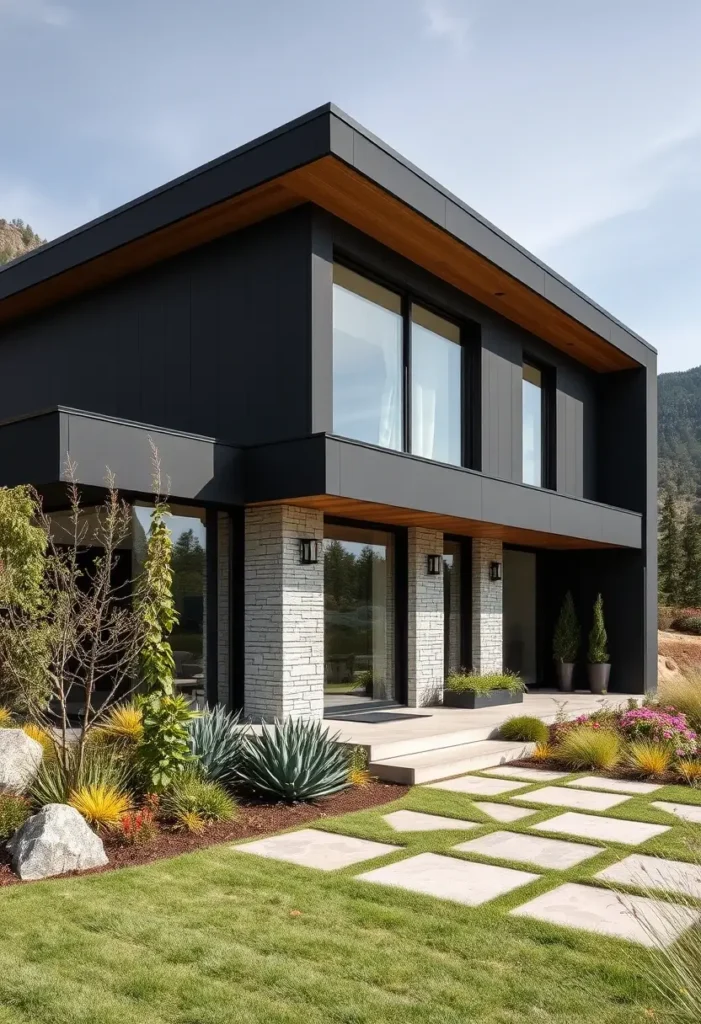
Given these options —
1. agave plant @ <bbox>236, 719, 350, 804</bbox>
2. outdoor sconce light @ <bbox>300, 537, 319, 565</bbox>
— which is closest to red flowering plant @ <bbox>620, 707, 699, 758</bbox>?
agave plant @ <bbox>236, 719, 350, 804</bbox>

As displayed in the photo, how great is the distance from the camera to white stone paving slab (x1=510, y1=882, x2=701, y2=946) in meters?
4.62

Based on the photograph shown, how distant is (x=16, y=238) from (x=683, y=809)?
110763 millimetres

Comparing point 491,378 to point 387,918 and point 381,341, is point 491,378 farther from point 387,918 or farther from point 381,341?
point 387,918

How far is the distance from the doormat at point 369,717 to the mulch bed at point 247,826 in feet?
7.82

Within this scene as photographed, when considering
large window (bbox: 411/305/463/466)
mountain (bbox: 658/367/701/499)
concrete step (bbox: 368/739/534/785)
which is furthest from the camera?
mountain (bbox: 658/367/701/499)

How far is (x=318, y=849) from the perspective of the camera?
6.30m

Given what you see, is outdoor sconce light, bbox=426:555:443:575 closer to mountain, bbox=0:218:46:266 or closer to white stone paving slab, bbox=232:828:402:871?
white stone paving slab, bbox=232:828:402:871

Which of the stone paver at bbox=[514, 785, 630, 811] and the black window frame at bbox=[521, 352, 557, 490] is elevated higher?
the black window frame at bbox=[521, 352, 557, 490]

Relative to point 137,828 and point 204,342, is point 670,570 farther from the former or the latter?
point 137,828

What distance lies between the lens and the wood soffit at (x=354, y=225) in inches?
394

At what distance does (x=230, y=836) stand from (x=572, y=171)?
10.5 meters

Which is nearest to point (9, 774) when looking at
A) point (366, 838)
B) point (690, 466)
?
point (366, 838)

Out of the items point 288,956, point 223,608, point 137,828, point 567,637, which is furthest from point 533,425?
point 288,956

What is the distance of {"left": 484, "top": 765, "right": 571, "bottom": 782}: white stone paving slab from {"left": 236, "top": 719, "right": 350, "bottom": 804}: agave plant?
213 centimetres
